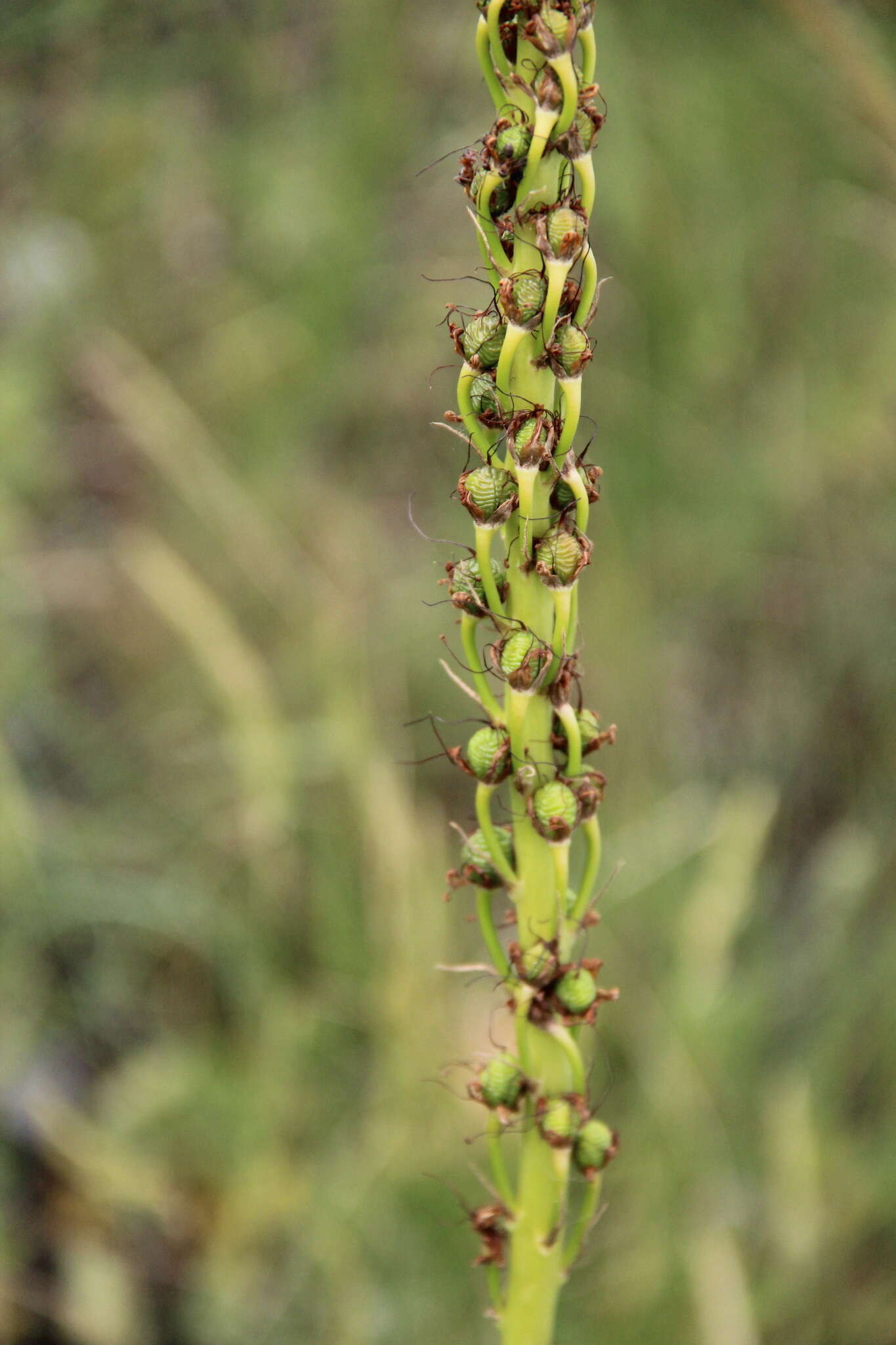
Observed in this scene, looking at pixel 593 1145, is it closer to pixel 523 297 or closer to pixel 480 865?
pixel 480 865

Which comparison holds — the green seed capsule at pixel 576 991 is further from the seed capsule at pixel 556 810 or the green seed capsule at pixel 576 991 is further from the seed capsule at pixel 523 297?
the seed capsule at pixel 523 297

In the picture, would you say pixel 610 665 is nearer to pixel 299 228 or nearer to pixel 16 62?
pixel 299 228

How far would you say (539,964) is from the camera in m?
0.53

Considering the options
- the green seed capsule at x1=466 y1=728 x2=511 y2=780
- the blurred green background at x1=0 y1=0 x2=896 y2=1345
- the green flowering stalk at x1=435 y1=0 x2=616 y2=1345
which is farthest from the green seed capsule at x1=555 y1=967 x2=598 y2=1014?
the blurred green background at x1=0 y1=0 x2=896 y2=1345

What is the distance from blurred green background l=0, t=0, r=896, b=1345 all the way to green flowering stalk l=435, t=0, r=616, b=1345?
2.49 ft

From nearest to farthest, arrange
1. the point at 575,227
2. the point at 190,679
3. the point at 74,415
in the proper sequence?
the point at 575,227
the point at 190,679
the point at 74,415

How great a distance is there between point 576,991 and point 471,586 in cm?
19

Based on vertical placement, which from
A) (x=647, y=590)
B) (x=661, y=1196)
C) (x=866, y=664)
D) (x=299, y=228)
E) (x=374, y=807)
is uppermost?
(x=299, y=228)

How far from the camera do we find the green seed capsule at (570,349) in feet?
1.51

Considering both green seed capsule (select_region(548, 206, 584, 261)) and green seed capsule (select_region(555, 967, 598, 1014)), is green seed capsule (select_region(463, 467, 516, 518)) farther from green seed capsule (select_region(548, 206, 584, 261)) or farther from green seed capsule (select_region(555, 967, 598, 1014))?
green seed capsule (select_region(555, 967, 598, 1014))

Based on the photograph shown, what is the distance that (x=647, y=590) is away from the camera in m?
1.83

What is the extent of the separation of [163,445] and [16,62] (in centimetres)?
69

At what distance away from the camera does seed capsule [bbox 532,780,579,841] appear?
505 mm

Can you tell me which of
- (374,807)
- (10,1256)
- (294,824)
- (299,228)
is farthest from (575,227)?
(299,228)
